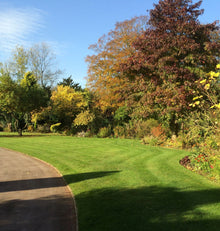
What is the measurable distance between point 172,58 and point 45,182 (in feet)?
33.3

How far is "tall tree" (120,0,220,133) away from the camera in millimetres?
13969

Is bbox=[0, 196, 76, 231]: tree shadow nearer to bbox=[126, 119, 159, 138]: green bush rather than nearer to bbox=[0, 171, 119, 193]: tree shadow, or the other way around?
bbox=[0, 171, 119, 193]: tree shadow

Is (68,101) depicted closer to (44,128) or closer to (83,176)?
(44,128)

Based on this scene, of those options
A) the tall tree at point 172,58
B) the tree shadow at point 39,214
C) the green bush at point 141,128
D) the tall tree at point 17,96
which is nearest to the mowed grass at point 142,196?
the tree shadow at point 39,214

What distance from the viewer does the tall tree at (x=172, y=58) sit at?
1397 cm

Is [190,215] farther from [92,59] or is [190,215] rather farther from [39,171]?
[92,59]

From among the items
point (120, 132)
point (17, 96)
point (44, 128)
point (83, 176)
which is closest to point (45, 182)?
point (83, 176)

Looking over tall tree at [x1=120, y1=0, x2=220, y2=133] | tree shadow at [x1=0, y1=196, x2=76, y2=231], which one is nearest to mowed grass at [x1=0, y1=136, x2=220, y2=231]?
tree shadow at [x1=0, y1=196, x2=76, y2=231]

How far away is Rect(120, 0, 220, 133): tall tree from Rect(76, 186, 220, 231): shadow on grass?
8.03 meters

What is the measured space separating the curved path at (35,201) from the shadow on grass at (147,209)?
0.41m

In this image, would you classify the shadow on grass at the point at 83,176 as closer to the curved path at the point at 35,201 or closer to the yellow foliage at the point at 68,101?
the curved path at the point at 35,201

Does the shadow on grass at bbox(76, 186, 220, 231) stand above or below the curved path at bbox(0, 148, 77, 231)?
above

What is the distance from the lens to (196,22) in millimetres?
14883

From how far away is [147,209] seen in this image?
17.5ft
